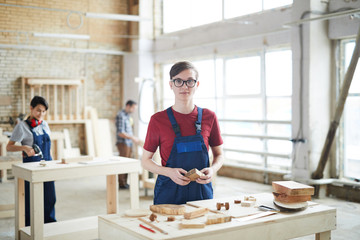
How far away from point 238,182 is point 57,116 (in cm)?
495

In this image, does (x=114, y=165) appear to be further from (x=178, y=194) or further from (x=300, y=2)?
(x=300, y=2)

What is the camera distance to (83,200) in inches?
295

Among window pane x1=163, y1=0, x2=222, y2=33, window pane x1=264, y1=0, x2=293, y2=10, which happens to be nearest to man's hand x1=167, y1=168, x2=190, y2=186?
window pane x1=264, y1=0, x2=293, y2=10

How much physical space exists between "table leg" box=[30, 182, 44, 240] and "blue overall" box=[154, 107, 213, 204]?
6.72 feet

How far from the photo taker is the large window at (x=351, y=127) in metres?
7.30

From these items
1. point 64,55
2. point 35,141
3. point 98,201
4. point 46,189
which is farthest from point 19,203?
point 64,55

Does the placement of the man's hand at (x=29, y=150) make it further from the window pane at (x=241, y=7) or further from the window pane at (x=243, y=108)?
the window pane at (x=241, y=7)

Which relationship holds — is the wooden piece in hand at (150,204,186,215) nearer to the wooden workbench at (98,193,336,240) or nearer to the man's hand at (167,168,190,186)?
the wooden workbench at (98,193,336,240)

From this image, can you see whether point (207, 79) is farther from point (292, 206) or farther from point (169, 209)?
point (169, 209)

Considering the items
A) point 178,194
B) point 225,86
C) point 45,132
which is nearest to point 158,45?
point 225,86

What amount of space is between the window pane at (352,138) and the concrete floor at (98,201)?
673 millimetres

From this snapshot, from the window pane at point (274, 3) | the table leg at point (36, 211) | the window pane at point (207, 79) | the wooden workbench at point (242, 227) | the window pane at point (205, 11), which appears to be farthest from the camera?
the window pane at point (207, 79)

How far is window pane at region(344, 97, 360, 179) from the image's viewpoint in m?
7.33

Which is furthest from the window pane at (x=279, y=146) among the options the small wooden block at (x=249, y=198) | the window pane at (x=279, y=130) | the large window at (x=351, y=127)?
the small wooden block at (x=249, y=198)
